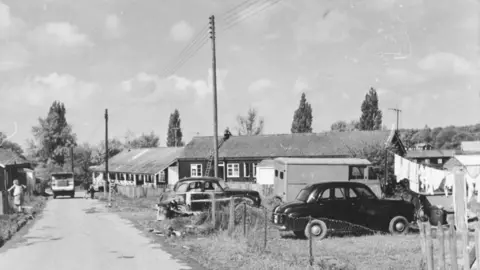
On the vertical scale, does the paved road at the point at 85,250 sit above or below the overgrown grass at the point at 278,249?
below

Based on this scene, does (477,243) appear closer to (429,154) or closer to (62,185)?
(62,185)

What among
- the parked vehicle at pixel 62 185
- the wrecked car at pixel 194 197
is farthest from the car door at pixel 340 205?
the parked vehicle at pixel 62 185

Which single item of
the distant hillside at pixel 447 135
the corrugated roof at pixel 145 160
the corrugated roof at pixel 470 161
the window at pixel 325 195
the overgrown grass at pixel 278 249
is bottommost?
the overgrown grass at pixel 278 249

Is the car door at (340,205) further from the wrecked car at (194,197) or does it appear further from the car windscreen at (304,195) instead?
the wrecked car at (194,197)

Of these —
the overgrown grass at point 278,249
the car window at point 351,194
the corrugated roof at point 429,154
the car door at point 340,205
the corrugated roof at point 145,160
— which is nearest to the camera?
the overgrown grass at point 278,249

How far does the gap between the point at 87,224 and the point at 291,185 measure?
35.9 ft

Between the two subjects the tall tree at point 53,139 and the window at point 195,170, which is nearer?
the window at point 195,170

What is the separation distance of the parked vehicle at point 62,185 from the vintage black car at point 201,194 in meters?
33.2

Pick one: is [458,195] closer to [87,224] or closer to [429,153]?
[87,224]

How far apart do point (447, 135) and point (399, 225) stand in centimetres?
10146

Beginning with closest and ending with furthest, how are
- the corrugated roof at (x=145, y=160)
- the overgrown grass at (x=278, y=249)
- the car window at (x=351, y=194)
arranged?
the overgrown grass at (x=278, y=249)
the car window at (x=351, y=194)
the corrugated roof at (x=145, y=160)

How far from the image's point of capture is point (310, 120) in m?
86.0

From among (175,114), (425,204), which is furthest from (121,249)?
(175,114)

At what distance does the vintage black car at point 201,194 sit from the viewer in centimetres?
2167
